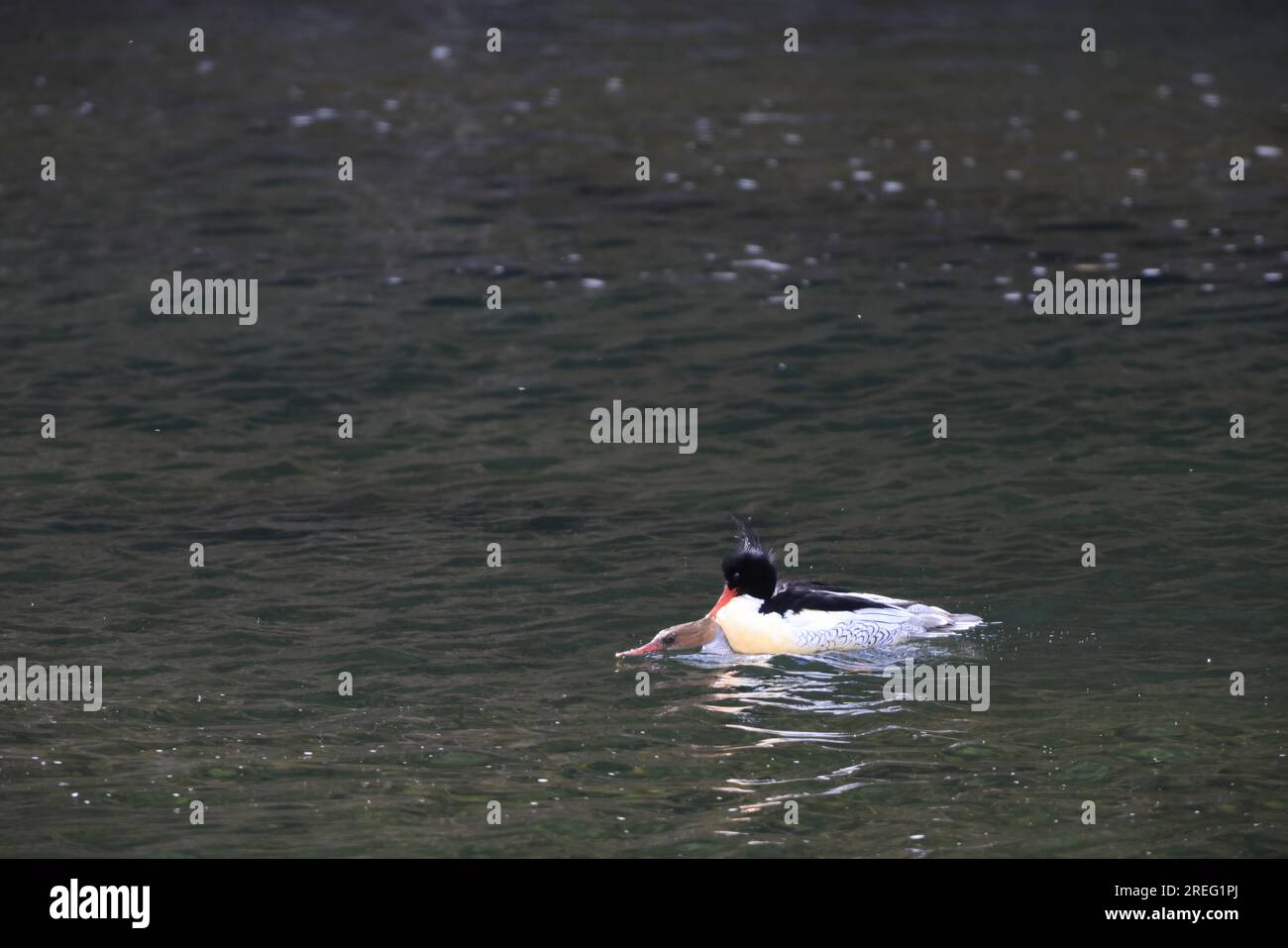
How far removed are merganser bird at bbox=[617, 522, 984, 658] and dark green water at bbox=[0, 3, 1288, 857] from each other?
7.7 inches

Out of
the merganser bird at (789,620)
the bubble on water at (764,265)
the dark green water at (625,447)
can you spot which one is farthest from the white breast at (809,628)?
the bubble on water at (764,265)

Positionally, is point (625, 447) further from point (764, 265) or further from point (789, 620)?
point (764, 265)

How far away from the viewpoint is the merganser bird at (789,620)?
13.7 meters

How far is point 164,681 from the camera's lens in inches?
538

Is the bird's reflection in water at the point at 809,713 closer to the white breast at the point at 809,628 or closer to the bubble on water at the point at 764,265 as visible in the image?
the white breast at the point at 809,628

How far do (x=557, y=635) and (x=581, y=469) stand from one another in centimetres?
422

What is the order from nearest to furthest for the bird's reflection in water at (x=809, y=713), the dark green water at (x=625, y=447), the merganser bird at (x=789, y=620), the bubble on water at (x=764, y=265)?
the bird's reflection in water at (x=809, y=713), the dark green water at (x=625, y=447), the merganser bird at (x=789, y=620), the bubble on water at (x=764, y=265)

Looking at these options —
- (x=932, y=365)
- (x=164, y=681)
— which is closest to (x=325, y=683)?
(x=164, y=681)

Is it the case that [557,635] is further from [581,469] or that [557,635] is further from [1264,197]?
[1264,197]

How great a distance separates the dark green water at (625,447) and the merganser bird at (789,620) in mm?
195

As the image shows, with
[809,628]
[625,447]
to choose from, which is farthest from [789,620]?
[625,447]

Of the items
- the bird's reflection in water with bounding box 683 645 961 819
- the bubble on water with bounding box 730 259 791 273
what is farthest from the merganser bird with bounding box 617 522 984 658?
the bubble on water with bounding box 730 259 791 273

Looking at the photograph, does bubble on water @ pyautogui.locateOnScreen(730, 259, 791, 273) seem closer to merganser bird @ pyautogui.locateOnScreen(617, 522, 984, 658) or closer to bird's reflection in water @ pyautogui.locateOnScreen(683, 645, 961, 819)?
merganser bird @ pyautogui.locateOnScreen(617, 522, 984, 658)

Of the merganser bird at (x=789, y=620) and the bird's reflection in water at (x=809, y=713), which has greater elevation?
the merganser bird at (x=789, y=620)
